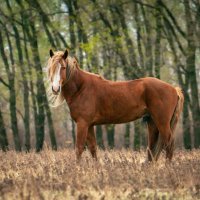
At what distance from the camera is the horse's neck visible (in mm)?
10711

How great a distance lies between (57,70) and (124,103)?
5.76 ft

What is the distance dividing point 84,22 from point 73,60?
539 inches

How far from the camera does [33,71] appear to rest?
23.2 metres

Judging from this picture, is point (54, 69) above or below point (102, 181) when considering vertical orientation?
above

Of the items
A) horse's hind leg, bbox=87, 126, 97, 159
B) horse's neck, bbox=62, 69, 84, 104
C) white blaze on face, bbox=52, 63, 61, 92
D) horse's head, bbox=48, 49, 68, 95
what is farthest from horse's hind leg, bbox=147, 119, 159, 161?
white blaze on face, bbox=52, 63, 61, 92

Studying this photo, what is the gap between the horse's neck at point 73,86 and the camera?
35.1 feet

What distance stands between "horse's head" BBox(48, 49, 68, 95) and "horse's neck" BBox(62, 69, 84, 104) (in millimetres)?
390

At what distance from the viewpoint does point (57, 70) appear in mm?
10055

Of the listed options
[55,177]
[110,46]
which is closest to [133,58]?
[110,46]

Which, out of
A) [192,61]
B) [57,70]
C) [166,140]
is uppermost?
[57,70]

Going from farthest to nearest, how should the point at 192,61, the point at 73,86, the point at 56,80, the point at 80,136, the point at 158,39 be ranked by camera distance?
the point at 158,39 < the point at 192,61 < the point at 73,86 < the point at 80,136 < the point at 56,80

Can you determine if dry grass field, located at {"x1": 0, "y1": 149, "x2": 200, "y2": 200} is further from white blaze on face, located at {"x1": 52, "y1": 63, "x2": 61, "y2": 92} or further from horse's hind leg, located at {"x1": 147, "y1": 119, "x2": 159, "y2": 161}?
horse's hind leg, located at {"x1": 147, "y1": 119, "x2": 159, "y2": 161}

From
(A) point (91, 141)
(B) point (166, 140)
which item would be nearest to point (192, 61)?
(B) point (166, 140)

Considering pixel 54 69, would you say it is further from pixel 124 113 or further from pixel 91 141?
pixel 124 113
